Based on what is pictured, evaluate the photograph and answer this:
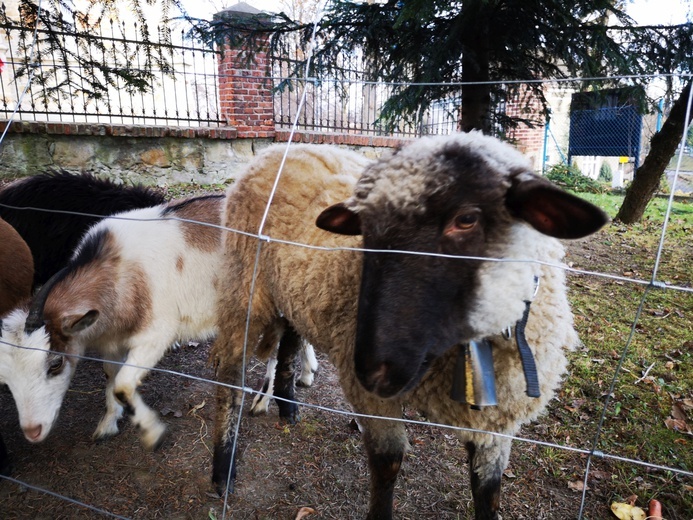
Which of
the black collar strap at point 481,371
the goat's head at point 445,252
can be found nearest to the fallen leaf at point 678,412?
the black collar strap at point 481,371

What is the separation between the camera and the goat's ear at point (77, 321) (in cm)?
244

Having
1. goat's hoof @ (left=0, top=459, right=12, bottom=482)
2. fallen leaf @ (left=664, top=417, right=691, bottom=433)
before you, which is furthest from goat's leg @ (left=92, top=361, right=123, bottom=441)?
fallen leaf @ (left=664, top=417, right=691, bottom=433)

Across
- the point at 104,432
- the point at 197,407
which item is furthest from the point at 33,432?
the point at 197,407

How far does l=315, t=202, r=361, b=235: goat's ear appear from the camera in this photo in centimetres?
181

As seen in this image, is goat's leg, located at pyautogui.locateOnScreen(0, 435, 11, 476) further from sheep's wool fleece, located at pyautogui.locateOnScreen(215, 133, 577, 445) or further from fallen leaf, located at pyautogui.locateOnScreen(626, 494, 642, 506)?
fallen leaf, located at pyautogui.locateOnScreen(626, 494, 642, 506)

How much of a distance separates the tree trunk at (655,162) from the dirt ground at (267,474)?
3.95 m

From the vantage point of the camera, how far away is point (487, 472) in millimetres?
2041

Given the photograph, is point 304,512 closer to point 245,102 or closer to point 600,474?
point 600,474

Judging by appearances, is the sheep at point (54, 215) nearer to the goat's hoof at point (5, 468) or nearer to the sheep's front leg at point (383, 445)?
the goat's hoof at point (5, 468)

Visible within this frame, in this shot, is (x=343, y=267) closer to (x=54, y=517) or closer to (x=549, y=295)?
(x=549, y=295)

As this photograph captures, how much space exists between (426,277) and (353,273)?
59 centimetres

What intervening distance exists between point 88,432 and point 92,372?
0.93m

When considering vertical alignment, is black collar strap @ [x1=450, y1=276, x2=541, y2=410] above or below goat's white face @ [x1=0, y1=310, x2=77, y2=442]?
above

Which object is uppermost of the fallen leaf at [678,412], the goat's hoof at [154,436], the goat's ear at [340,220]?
the goat's ear at [340,220]
